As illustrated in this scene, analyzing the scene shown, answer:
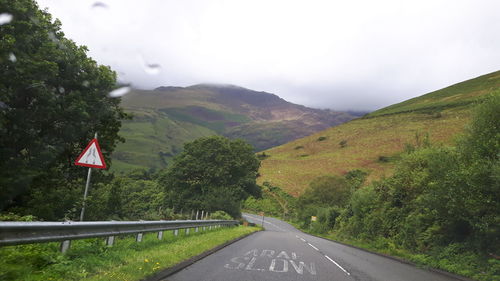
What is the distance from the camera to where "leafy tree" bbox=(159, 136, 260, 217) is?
5006cm

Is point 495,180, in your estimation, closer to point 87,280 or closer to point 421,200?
point 421,200

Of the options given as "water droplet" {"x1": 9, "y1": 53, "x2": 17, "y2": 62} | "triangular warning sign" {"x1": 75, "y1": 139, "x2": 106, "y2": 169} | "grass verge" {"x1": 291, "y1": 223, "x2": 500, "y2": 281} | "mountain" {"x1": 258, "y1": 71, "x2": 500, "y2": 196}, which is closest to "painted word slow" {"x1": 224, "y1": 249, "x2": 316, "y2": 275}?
"triangular warning sign" {"x1": 75, "y1": 139, "x2": 106, "y2": 169}

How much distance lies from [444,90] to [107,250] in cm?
16861

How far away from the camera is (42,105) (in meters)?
15.2

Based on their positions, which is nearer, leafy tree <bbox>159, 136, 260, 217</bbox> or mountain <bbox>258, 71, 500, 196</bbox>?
leafy tree <bbox>159, 136, 260, 217</bbox>

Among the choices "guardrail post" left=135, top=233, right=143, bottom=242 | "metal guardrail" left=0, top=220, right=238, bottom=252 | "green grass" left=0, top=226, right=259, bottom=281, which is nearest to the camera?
"metal guardrail" left=0, top=220, right=238, bottom=252

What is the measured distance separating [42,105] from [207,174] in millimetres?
35746

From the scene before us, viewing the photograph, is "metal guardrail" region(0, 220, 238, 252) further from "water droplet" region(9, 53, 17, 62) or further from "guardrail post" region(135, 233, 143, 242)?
"water droplet" region(9, 53, 17, 62)

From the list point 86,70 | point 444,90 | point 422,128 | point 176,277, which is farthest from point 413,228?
point 444,90

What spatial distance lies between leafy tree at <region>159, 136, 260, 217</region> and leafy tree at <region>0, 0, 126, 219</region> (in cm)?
3066

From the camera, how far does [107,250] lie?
28.3ft

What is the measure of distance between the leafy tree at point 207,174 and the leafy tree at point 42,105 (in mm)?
30658

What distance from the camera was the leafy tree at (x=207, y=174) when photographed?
1971 inches

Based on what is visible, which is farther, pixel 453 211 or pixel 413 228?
pixel 413 228
